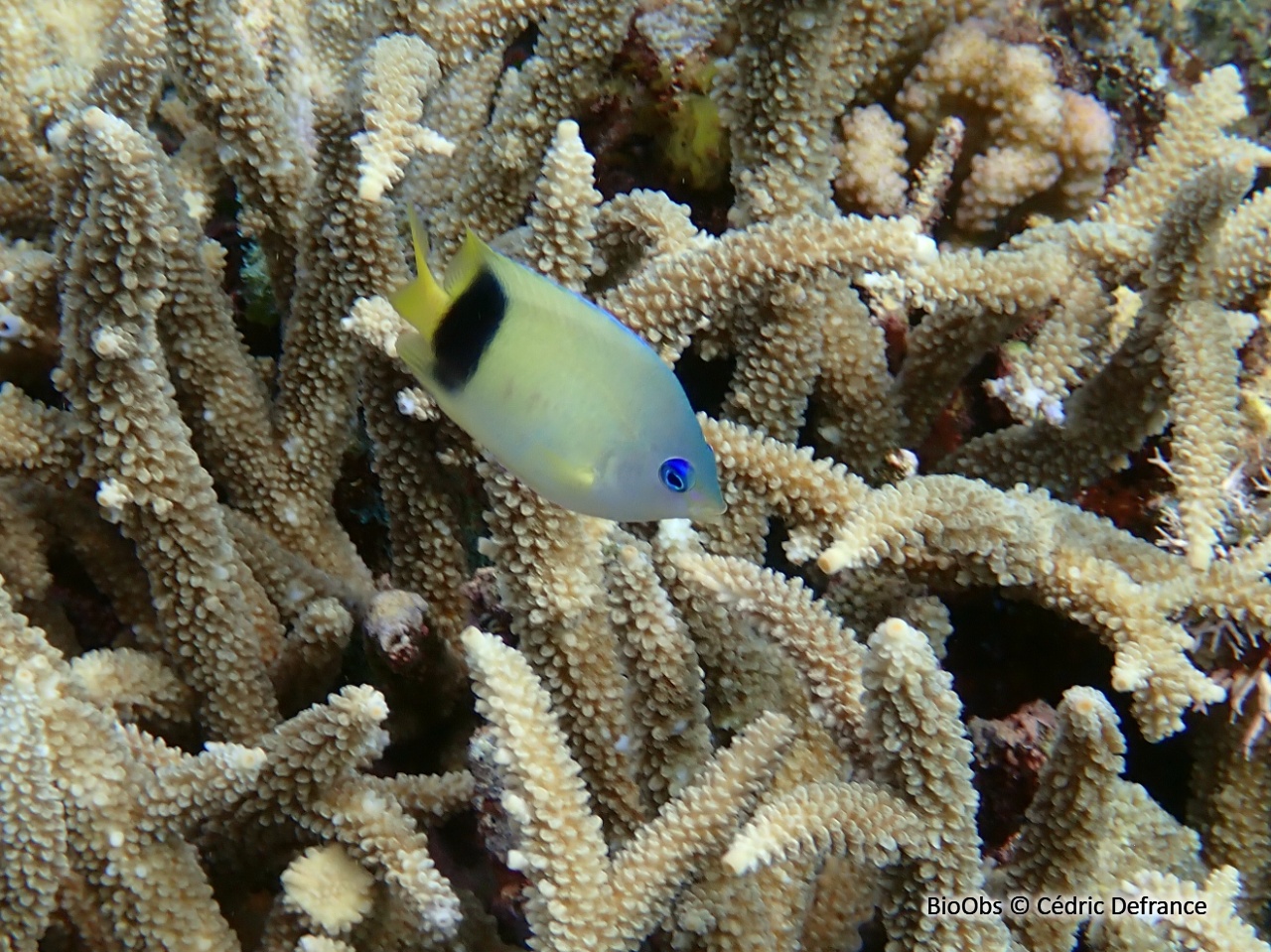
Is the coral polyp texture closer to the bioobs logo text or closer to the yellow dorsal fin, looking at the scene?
the bioobs logo text

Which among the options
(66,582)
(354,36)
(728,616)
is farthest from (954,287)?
(66,582)

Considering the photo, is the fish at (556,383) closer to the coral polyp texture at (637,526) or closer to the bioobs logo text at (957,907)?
the coral polyp texture at (637,526)

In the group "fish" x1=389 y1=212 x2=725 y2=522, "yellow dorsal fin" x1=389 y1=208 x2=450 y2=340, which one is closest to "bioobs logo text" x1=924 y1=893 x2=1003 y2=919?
"fish" x1=389 y1=212 x2=725 y2=522

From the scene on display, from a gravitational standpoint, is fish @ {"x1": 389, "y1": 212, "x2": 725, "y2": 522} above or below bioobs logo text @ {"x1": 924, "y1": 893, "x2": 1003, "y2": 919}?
above

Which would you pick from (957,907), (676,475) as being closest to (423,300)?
(676,475)

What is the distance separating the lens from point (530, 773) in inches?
63.6

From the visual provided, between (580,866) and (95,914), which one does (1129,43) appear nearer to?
(580,866)

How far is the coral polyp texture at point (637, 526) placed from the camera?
1.72 metres

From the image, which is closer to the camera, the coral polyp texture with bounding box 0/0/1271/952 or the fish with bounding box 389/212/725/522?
the fish with bounding box 389/212/725/522

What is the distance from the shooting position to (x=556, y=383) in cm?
127

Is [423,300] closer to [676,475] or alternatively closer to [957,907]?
[676,475]

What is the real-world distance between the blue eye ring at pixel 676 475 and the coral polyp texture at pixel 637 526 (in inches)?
21.3

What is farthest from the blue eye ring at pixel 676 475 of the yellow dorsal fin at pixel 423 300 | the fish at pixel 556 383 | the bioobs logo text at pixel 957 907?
the bioobs logo text at pixel 957 907

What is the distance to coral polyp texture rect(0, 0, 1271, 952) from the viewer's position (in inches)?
67.7
